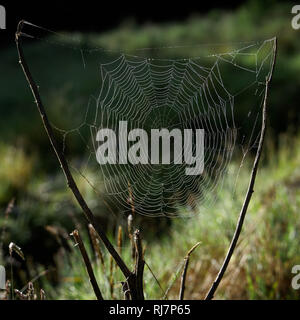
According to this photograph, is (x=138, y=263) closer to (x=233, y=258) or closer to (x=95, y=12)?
(x=233, y=258)

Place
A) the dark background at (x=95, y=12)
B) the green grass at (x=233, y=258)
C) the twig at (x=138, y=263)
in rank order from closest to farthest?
the twig at (x=138, y=263)
the green grass at (x=233, y=258)
the dark background at (x=95, y=12)

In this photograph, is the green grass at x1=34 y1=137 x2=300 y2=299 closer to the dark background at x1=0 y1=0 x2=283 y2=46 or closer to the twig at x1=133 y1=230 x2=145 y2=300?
the twig at x1=133 y1=230 x2=145 y2=300

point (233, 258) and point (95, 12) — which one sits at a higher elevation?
point (95, 12)

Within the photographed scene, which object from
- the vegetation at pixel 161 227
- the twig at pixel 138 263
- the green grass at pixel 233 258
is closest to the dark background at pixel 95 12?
the vegetation at pixel 161 227

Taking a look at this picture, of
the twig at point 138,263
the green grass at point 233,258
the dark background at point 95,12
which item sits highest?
the dark background at point 95,12

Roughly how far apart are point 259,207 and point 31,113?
5.83 meters

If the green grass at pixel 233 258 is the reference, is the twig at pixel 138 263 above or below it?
above

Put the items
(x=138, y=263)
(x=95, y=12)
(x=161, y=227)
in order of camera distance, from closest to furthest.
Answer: (x=138, y=263)
(x=161, y=227)
(x=95, y=12)

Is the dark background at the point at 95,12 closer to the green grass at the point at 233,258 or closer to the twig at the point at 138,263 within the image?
the green grass at the point at 233,258

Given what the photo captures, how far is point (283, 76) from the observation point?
8844 mm

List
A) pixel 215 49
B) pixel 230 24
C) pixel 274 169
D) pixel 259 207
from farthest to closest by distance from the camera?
1. pixel 230 24
2. pixel 215 49
3. pixel 274 169
4. pixel 259 207

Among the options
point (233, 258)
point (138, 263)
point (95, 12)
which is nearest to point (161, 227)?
point (233, 258)
